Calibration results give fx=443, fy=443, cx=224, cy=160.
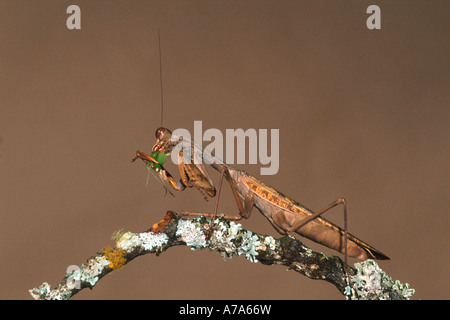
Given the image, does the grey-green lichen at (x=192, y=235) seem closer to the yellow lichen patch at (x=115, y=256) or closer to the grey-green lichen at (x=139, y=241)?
the grey-green lichen at (x=139, y=241)

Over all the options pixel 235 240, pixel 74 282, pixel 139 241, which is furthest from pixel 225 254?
pixel 74 282

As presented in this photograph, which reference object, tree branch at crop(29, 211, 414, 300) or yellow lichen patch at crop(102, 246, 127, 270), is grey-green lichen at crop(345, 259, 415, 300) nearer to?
tree branch at crop(29, 211, 414, 300)

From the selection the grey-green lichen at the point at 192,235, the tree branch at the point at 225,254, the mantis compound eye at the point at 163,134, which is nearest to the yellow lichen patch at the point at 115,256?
the tree branch at the point at 225,254

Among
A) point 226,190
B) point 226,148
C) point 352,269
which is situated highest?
point 226,148

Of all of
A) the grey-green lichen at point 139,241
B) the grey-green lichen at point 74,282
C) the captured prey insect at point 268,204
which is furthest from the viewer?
the captured prey insect at point 268,204
